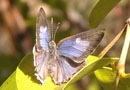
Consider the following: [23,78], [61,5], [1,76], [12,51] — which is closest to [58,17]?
[61,5]

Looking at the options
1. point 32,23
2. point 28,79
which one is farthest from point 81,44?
point 32,23

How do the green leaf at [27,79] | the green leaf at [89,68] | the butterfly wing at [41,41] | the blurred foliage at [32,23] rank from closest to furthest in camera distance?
the green leaf at [89,68] < the green leaf at [27,79] < the butterfly wing at [41,41] < the blurred foliage at [32,23]

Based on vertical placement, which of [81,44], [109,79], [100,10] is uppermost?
[100,10]

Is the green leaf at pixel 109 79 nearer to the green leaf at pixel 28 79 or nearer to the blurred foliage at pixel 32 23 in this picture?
the green leaf at pixel 28 79

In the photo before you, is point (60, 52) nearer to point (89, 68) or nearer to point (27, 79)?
point (27, 79)

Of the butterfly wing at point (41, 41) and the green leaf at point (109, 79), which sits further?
the butterfly wing at point (41, 41)

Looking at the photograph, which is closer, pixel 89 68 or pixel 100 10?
pixel 89 68

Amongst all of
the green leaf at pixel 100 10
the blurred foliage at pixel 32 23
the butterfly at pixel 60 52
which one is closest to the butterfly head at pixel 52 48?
the butterfly at pixel 60 52
